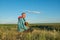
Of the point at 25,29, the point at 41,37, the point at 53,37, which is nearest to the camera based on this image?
the point at 41,37

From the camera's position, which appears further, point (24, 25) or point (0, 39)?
point (24, 25)

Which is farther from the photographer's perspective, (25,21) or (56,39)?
(25,21)

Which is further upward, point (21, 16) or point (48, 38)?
point (21, 16)

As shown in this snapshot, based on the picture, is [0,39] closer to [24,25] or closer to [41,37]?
[41,37]

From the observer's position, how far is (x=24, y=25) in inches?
406

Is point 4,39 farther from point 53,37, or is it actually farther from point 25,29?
point 25,29

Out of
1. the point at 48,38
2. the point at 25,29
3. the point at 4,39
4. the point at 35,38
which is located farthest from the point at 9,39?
the point at 25,29

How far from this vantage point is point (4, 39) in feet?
21.8

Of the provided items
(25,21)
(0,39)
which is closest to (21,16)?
(25,21)

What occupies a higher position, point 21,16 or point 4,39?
point 21,16

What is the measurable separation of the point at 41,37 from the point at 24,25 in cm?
402

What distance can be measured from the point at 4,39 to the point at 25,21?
3781 millimetres

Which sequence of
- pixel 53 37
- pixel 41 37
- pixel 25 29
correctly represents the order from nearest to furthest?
1. pixel 41 37
2. pixel 53 37
3. pixel 25 29

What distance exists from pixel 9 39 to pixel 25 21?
3847 mm
